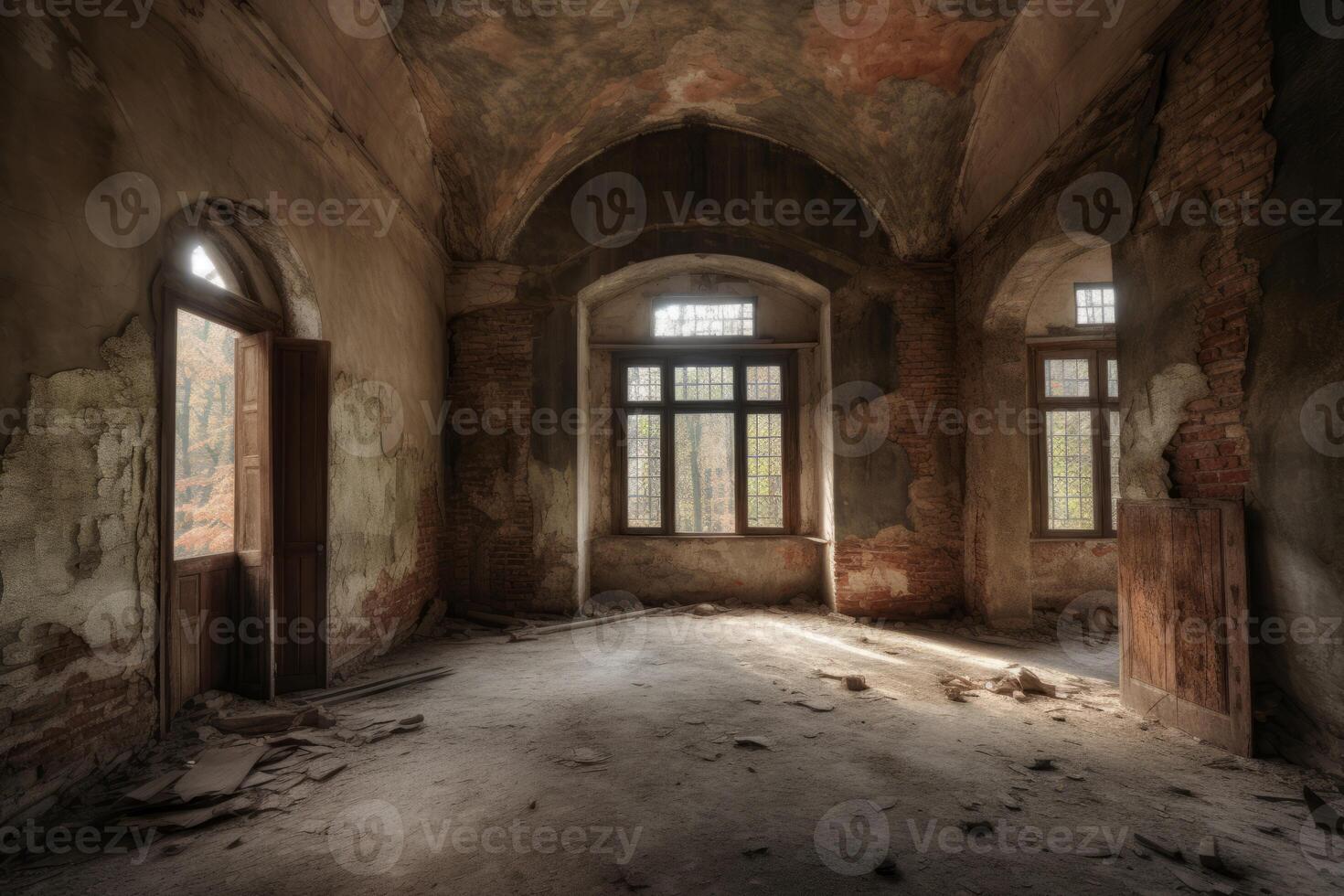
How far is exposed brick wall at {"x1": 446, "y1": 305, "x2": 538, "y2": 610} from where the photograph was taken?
22.2 feet

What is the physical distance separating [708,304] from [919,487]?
11.2 feet

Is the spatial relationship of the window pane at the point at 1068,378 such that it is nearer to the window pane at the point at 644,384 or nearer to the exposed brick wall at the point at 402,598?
the window pane at the point at 644,384

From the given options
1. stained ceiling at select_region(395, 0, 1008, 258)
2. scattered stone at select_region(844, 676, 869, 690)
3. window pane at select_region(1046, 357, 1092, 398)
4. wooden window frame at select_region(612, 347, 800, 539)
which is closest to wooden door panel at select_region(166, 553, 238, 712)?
scattered stone at select_region(844, 676, 869, 690)

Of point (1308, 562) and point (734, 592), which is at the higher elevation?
point (1308, 562)

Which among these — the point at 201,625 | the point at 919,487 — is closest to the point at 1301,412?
the point at 919,487

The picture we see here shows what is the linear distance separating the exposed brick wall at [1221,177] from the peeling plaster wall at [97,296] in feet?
17.7

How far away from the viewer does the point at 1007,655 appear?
17.4ft

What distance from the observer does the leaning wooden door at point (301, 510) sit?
4148 millimetres

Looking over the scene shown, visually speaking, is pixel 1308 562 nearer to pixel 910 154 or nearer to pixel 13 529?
pixel 910 154

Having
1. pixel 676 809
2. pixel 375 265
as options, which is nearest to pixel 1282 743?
pixel 676 809

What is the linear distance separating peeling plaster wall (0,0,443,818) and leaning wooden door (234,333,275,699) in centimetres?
48

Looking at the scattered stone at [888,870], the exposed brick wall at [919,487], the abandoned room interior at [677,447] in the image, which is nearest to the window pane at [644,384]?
the abandoned room interior at [677,447]

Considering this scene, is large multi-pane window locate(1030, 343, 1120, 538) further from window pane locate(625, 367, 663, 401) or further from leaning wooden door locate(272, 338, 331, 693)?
Result: leaning wooden door locate(272, 338, 331, 693)

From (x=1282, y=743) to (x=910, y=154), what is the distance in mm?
5520
